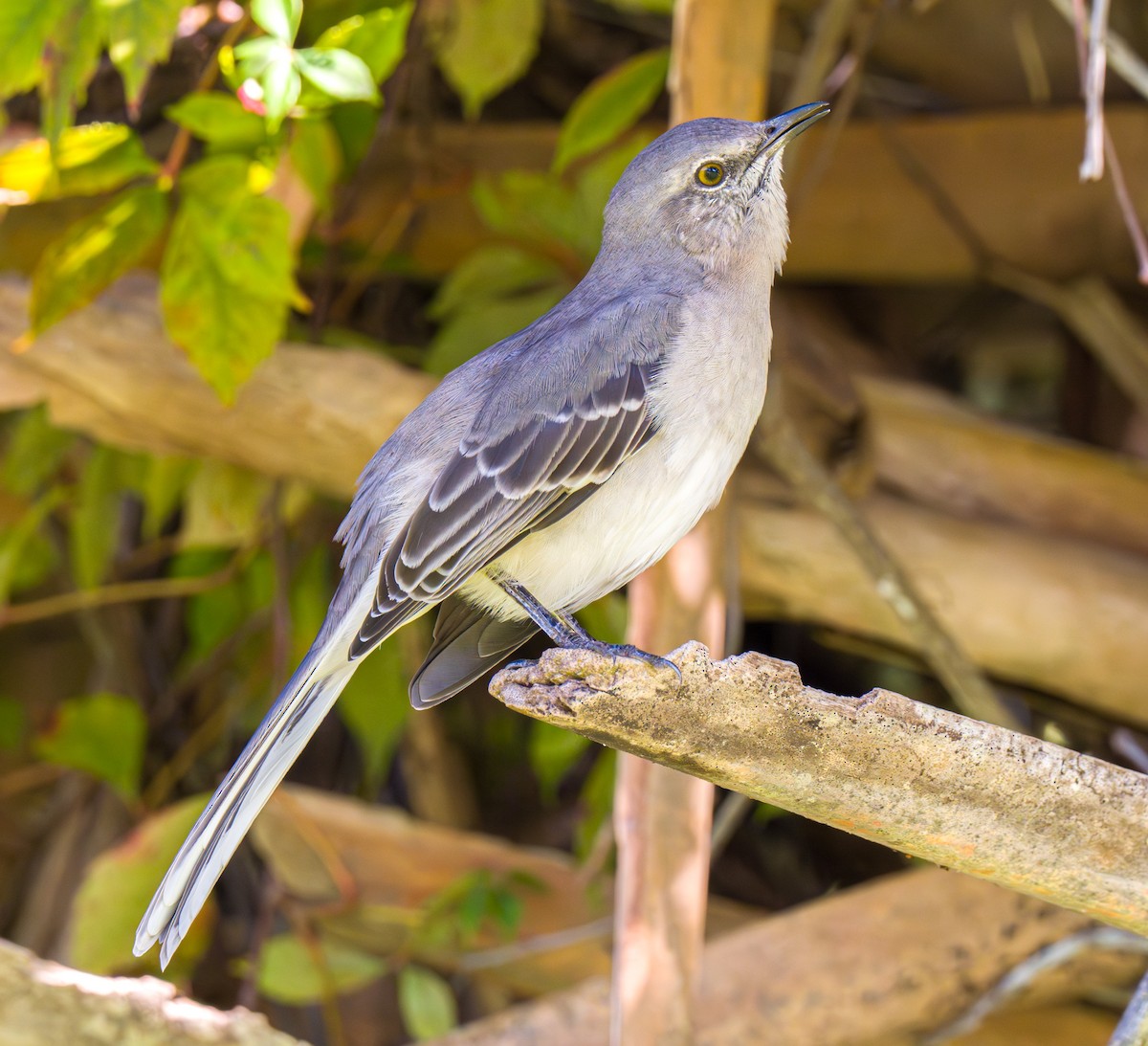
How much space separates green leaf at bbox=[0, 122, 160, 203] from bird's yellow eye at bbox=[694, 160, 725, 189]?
1.17 metres

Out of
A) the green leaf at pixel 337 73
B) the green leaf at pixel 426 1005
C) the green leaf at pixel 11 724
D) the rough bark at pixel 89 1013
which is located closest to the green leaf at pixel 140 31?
the green leaf at pixel 337 73

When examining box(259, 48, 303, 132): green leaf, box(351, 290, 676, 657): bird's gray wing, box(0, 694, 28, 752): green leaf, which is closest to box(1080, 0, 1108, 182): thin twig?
box(351, 290, 676, 657): bird's gray wing

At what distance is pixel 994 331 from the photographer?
506cm

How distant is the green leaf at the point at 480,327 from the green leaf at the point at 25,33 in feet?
4.27

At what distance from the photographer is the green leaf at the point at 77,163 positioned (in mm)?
2838

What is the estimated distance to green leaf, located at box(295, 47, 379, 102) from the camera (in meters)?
2.41

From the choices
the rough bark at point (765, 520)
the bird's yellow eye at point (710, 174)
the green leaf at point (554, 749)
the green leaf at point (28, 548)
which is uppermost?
the bird's yellow eye at point (710, 174)

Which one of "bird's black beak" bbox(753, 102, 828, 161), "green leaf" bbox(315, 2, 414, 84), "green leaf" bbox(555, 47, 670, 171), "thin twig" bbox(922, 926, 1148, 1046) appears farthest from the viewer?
"green leaf" bbox(555, 47, 670, 171)

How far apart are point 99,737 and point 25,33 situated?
217cm

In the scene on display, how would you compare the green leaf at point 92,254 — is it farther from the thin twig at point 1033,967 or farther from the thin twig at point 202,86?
the thin twig at point 1033,967

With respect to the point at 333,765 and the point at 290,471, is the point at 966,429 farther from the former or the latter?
the point at 333,765

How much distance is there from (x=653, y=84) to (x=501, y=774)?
8.42 ft

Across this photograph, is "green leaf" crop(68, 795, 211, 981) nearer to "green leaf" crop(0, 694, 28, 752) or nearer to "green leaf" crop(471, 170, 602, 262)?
"green leaf" crop(0, 694, 28, 752)

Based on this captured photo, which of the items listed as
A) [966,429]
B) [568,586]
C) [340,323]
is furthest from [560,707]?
[340,323]
